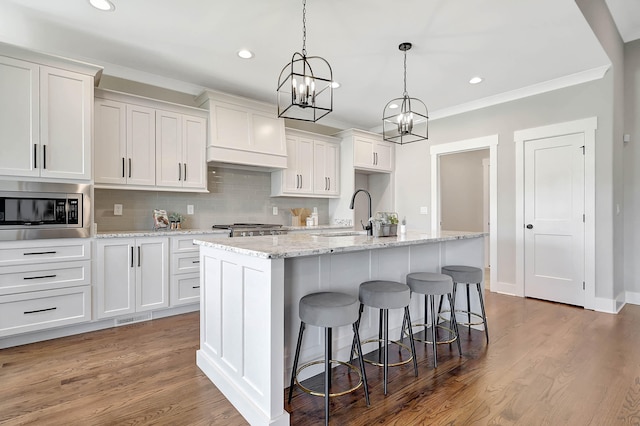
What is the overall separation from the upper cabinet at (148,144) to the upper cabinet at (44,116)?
288 mm

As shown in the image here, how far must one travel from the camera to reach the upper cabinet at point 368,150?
531 cm

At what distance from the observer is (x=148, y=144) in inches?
139

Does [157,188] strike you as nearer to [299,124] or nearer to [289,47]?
[289,47]

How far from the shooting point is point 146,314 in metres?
3.33

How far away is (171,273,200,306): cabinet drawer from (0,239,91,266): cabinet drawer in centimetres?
84

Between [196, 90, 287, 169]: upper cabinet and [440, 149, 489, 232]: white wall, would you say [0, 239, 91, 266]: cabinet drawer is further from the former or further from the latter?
[440, 149, 489, 232]: white wall

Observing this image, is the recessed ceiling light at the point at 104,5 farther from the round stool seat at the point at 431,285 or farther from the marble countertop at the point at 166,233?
the round stool seat at the point at 431,285

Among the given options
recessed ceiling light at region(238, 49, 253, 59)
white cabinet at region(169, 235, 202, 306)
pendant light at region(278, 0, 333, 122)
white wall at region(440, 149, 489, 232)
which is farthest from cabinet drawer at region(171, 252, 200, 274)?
white wall at region(440, 149, 489, 232)

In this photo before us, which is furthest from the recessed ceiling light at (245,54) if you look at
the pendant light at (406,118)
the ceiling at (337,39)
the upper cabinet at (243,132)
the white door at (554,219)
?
the white door at (554,219)

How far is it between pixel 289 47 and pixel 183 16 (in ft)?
3.12

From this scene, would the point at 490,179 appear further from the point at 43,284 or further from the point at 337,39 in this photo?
the point at 43,284

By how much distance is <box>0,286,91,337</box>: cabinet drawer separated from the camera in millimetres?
2631

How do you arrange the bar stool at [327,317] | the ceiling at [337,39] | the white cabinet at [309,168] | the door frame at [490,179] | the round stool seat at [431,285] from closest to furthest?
1. the bar stool at [327,317]
2. the round stool seat at [431,285]
3. the ceiling at [337,39]
4. the door frame at [490,179]
5. the white cabinet at [309,168]

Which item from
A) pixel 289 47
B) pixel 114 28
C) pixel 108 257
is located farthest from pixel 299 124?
pixel 108 257
